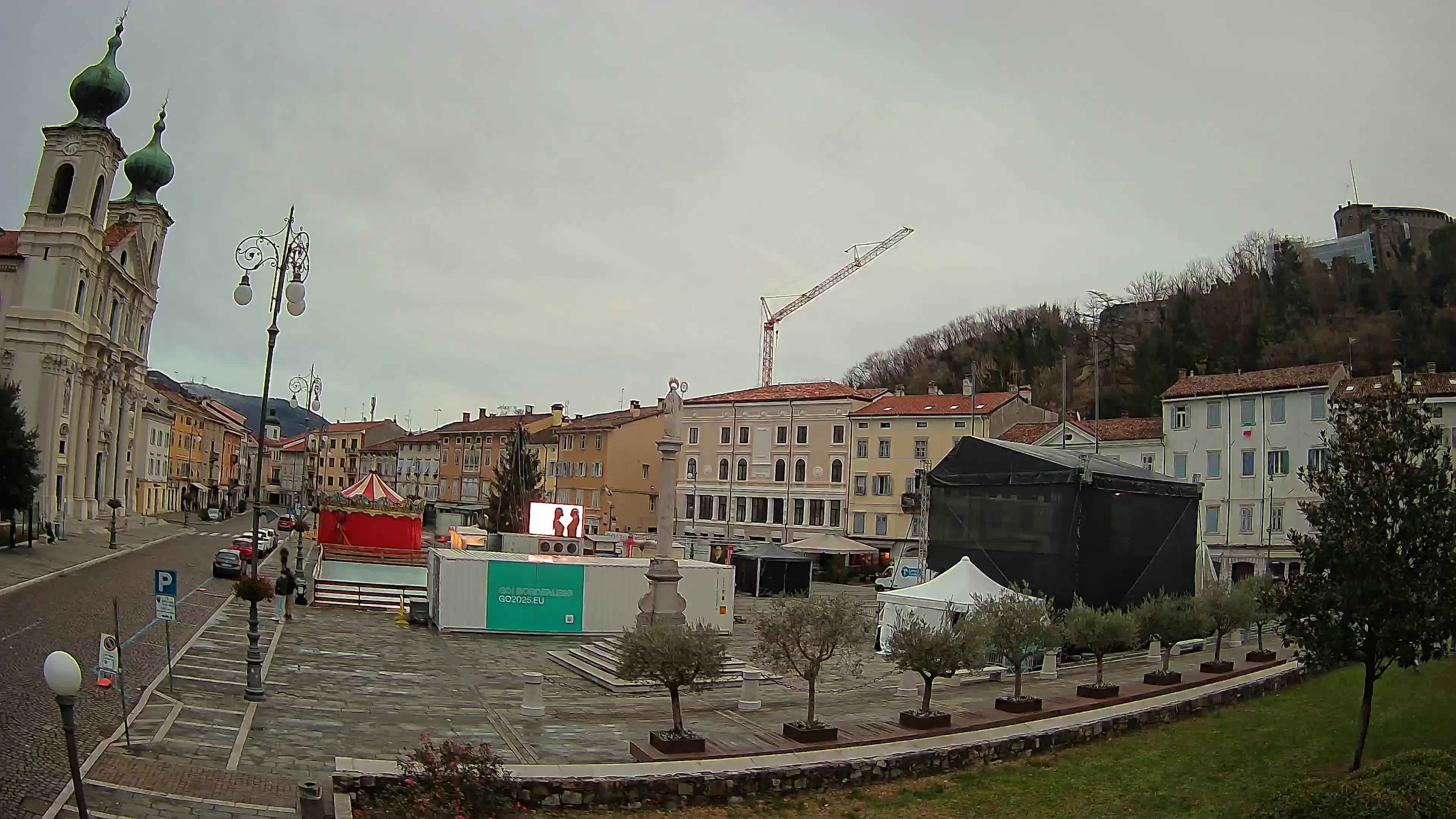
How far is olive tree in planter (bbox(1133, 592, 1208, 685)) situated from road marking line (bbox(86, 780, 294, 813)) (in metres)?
18.5

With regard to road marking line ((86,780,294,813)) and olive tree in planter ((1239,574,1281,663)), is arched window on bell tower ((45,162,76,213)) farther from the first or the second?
olive tree in planter ((1239,574,1281,663))

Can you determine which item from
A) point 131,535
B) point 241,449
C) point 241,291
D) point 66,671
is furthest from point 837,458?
point 241,449

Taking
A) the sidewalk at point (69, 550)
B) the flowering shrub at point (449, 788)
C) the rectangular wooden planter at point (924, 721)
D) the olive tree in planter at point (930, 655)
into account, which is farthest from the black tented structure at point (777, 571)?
the flowering shrub at point (449, 788)

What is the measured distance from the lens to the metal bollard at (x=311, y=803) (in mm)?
11164

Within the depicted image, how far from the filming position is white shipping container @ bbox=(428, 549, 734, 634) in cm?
2966

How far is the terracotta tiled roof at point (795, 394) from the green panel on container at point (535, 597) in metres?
37.2

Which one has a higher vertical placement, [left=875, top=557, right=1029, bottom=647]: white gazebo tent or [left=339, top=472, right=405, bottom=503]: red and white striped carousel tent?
[left=339, top=472, right=405, bottom=503]: red and white striped carousel tent

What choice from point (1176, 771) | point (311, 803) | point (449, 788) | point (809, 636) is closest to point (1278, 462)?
point (1176, 771)

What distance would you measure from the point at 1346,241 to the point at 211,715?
112 meters

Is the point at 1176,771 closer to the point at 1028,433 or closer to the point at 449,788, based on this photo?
the point at 449,788

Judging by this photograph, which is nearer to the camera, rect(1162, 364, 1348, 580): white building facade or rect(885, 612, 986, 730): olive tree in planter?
rect(885, 612, 986, 730): olive tree in planter

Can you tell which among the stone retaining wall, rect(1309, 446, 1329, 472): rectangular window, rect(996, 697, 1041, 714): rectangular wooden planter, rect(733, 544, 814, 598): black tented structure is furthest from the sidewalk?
rect(1309, 446, 1329, 472): rectangular window

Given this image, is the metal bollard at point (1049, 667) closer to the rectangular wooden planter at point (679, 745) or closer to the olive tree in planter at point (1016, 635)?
the olive tree in planter at point (1016, 635)

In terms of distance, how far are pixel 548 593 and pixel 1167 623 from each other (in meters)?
17.3
